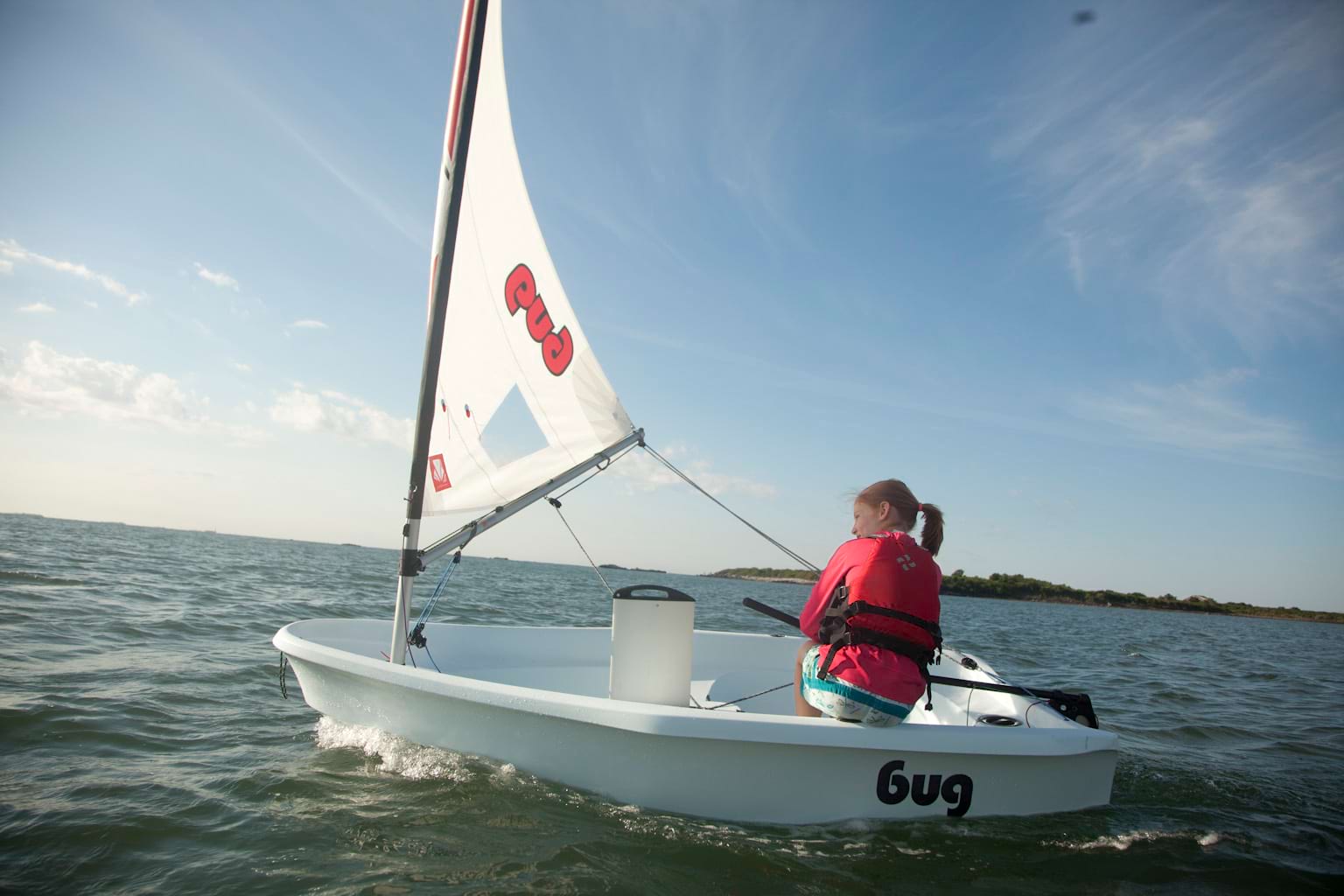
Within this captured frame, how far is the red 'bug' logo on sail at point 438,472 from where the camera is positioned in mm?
4270

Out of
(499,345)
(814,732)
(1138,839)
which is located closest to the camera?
(814,732)

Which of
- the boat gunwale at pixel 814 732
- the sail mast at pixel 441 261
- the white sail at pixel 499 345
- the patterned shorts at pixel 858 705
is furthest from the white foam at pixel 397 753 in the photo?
the patterned shorts at pixel 858 705

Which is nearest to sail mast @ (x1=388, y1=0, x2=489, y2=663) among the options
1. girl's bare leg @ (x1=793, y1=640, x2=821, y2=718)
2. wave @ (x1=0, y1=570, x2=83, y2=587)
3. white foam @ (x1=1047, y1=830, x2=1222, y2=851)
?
girl's bare leg @ (x1=793, y1=640, x2=821, y2=718)

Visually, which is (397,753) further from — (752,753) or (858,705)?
(858,705)

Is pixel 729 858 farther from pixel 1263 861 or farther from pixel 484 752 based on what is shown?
pixel 1263 861

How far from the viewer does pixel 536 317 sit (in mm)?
4648

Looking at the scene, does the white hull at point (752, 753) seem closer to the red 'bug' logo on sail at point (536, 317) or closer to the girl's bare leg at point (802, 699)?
the girl's bare leg at point (802, 699)

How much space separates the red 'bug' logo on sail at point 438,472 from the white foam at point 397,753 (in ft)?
4.77

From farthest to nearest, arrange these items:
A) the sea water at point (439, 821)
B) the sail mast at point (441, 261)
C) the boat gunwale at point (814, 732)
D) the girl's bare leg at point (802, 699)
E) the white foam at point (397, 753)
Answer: the sail mast at point (441, 261)
the white foam at point (397, 753)
the girl's bare leg at point (802, 699)
the boat gunwale at point (814, 732)
the sea water at point (439, 821)

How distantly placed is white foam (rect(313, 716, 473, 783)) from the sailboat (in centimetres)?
7

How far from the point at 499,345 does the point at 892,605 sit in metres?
2.98

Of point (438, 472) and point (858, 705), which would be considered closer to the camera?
point (858, 705)

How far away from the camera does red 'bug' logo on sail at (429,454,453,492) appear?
A: 4.27m

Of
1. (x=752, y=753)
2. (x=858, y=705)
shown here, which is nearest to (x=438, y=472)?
(x=752, y=753)
